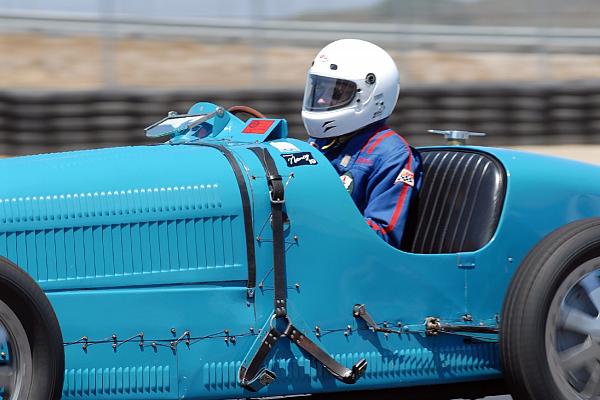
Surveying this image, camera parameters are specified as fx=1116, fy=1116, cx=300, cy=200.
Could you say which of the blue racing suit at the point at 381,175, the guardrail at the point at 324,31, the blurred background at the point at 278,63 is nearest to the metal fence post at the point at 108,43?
the blurred background at the point at 278,63

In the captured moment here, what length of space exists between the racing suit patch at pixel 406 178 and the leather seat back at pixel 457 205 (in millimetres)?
157

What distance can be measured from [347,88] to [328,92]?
3.5 inches

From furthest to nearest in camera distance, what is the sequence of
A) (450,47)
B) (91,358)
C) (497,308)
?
(450,47)
(497,308)
(91,358)

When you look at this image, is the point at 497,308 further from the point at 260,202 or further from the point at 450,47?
the point at 450,47

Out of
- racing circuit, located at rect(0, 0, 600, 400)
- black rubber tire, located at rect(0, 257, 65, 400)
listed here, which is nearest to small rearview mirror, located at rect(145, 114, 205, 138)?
racing circuit, located at rect(0, 0, 600, 400)

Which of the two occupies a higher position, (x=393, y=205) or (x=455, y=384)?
(x=393, y=205)

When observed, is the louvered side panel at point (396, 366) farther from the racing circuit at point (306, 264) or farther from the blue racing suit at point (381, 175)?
the blue racing suit at point (381, 175)

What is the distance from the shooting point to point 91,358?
379cm

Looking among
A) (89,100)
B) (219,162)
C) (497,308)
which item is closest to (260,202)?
(219,162)

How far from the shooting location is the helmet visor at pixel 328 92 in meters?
4.72

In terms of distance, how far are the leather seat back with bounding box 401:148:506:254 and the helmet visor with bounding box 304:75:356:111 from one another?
53cm

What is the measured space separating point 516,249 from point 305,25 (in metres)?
12.6

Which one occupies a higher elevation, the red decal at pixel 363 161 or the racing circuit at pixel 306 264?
the red decal at pixel 363 161

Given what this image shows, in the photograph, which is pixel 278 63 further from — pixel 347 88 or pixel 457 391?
pixel 457 391
